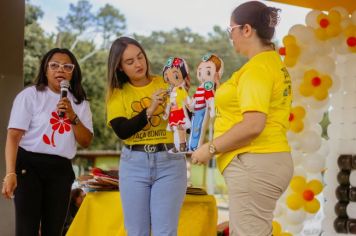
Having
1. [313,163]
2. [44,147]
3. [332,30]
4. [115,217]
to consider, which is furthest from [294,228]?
[44,147]

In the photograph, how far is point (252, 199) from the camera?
2.39 metres

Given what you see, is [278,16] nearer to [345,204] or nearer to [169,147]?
[169,147]

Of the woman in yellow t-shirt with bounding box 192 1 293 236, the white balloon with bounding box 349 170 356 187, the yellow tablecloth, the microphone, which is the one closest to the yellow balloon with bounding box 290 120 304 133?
the white balloon with bounding box 349 170 356 187

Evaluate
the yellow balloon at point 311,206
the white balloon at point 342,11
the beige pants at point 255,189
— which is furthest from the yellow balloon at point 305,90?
the beige pants at point 255,189

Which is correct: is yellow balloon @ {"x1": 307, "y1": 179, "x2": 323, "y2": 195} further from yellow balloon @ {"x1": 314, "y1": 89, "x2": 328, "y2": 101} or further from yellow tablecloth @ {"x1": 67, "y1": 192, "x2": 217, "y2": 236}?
yellow tablecloth @ {"x1": 67, "y1": 192, "x2": 217, "y2": 236}

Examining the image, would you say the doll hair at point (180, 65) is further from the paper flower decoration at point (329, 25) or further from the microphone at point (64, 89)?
the paper flower decoration at point (329, 25)

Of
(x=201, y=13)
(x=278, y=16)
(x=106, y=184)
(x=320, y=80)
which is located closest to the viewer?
(x=278, y=16)

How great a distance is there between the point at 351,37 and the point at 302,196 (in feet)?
4.68

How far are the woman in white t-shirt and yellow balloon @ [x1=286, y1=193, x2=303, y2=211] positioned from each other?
7.40 ft

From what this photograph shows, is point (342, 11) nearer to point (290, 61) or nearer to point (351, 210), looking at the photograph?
point (290, 61)

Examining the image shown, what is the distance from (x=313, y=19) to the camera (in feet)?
16.7

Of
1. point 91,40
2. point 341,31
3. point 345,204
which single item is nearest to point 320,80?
point 341,31

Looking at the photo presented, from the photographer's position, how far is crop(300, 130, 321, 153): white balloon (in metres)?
5.06

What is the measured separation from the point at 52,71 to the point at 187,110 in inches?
37.5
